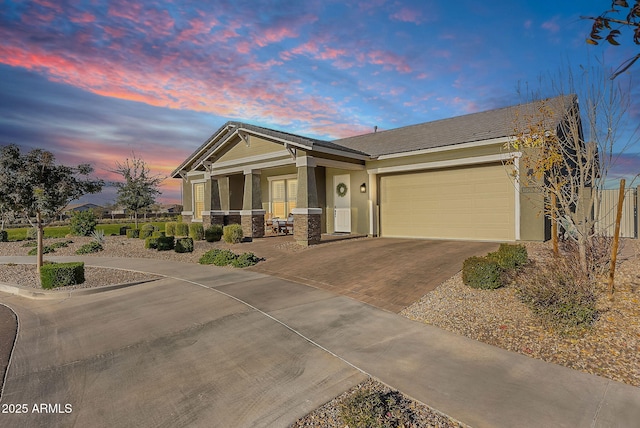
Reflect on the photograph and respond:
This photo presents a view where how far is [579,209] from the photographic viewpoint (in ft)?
21.5

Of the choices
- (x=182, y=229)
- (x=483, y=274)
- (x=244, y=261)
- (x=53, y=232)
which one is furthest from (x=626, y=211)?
(x=53, y=232)

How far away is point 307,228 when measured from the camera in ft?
41.5

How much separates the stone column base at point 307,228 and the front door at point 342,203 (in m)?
3.31

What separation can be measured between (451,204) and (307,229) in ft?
19.4

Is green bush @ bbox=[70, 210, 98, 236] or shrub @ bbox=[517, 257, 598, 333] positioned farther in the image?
green bush @ bbox=[70, 210, 98, 236]

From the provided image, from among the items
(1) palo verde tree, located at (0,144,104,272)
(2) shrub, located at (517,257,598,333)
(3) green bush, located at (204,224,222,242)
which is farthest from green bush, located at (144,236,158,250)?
(2) shrub, located at (517,257,598,333)

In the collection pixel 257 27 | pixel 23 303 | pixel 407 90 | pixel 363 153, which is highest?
pixel 257 27

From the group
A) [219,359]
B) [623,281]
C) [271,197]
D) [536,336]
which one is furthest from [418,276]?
[271,197]

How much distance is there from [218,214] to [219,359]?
49.3ft

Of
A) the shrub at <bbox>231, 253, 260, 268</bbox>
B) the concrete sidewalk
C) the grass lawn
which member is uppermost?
the grass lawn

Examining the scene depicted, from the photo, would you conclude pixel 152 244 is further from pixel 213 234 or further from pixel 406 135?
pixel 406 135

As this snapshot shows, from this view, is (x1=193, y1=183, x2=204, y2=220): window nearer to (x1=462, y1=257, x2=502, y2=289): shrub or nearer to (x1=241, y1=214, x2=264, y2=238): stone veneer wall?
(x1=241, y1=214, x2=264, y2=238): stone veneer wall

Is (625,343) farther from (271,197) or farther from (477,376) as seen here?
(271,197)

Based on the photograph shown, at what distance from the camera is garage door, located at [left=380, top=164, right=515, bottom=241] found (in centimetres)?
1206
